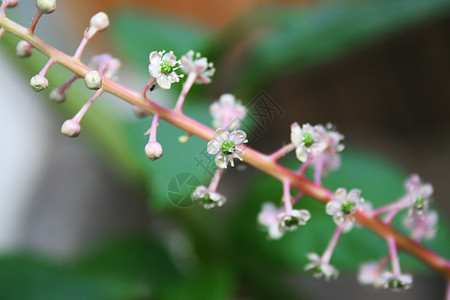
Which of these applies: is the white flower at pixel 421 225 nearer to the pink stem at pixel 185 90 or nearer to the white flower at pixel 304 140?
the white flower at pixel 304 140

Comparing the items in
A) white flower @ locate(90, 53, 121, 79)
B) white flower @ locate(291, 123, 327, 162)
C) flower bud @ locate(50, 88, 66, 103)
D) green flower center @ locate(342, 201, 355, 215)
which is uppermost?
white flower @ locate(90, 53, 121, 79)

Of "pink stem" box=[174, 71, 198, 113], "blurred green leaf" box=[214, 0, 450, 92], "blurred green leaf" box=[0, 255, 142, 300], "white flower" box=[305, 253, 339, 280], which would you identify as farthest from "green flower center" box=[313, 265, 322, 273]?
"blurred green leaf" box=[214, 0, 450, 92]

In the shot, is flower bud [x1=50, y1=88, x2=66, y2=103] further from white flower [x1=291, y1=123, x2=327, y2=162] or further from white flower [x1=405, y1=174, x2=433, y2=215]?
white flower [x1=405, y1=174, x2=433, y2=215]

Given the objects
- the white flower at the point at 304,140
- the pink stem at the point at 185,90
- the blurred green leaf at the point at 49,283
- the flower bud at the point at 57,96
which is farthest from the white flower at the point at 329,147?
the blurred green leaf at the point at 49,283

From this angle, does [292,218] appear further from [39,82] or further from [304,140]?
[39,82]

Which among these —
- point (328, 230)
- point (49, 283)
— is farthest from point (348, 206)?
point (49, 283)

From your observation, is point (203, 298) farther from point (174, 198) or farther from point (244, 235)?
point (174, 198)
